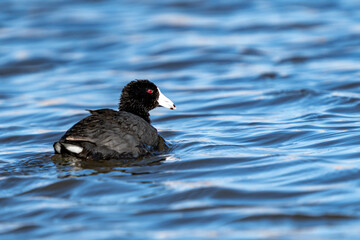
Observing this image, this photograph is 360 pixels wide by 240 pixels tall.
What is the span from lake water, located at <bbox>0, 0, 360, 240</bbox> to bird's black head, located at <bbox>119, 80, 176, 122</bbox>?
688 millimetres

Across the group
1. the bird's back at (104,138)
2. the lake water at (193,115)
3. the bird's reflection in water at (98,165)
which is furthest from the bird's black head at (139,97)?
the bird's reflection in water at (98,165)

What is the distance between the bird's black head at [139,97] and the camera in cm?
890

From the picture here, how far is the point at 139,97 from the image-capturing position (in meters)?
8.96

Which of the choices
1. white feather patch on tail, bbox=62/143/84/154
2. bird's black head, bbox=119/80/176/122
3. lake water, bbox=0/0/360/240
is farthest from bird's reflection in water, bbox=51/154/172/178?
bird's black head, bbox=119/80/176/122

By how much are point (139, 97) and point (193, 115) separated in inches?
89.1

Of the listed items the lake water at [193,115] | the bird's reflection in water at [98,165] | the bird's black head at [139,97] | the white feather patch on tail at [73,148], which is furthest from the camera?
the bird's black head at [139,97]

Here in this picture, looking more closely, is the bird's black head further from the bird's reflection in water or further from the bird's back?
the bird's reflection in water

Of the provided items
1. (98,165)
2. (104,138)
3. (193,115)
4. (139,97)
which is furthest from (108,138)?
(193,115)

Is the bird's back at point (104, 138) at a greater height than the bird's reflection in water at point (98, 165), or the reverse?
the bird's back at point (104, 138)

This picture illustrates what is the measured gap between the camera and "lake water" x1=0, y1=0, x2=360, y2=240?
570 cm

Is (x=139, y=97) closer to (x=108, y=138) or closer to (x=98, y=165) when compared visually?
(x=108, y=138)

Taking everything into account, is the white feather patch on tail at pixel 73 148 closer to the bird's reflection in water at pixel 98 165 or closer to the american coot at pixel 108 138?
the american coot at pixel 108 138

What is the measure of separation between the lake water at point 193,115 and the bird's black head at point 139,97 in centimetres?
69

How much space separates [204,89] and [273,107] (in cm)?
226
